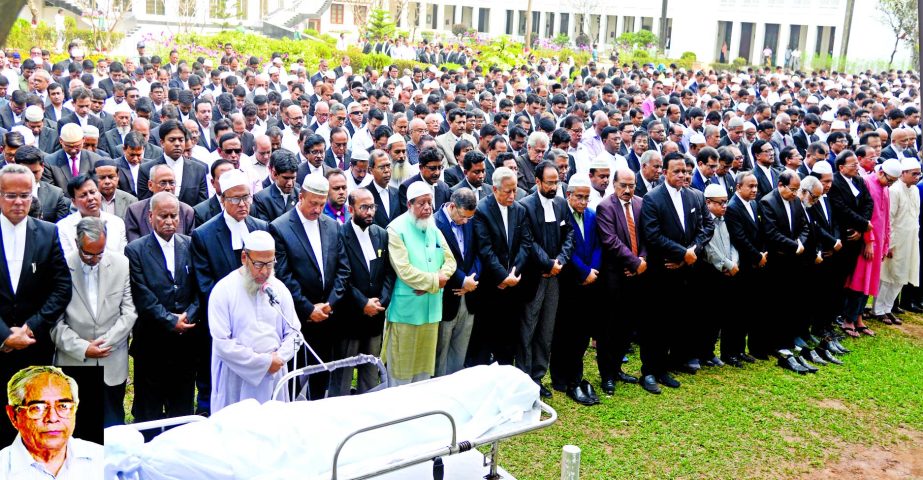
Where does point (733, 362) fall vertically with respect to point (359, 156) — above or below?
below

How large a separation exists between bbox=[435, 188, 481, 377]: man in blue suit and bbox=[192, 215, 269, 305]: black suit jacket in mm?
1804

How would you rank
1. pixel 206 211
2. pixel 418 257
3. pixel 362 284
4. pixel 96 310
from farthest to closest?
pixel 206 211 < pixel 418 257 < pixel 362 284 < pixel 96 310

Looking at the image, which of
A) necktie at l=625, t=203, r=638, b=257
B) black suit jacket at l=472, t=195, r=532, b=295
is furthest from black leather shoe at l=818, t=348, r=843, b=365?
black suit jacket at l=472, t=195, r=532, b=295

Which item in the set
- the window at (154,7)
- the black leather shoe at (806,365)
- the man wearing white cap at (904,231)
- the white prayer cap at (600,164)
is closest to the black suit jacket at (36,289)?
the white prayer cap at (600,164)

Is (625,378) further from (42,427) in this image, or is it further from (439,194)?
(42,427)

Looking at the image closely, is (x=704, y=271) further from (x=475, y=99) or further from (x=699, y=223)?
(x=475, y=99)

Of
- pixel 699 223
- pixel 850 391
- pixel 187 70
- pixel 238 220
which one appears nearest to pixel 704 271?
pixel 699 223

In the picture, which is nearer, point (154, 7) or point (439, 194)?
point (439, 194)

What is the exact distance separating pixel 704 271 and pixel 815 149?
374 cm

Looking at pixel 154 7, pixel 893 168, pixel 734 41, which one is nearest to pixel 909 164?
pixel 893 168

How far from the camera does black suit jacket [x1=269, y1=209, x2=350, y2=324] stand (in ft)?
21.4

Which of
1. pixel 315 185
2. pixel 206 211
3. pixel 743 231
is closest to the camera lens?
pixel 315 185

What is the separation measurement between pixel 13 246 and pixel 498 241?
369 centimetres

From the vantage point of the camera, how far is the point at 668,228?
8109 millimetres
